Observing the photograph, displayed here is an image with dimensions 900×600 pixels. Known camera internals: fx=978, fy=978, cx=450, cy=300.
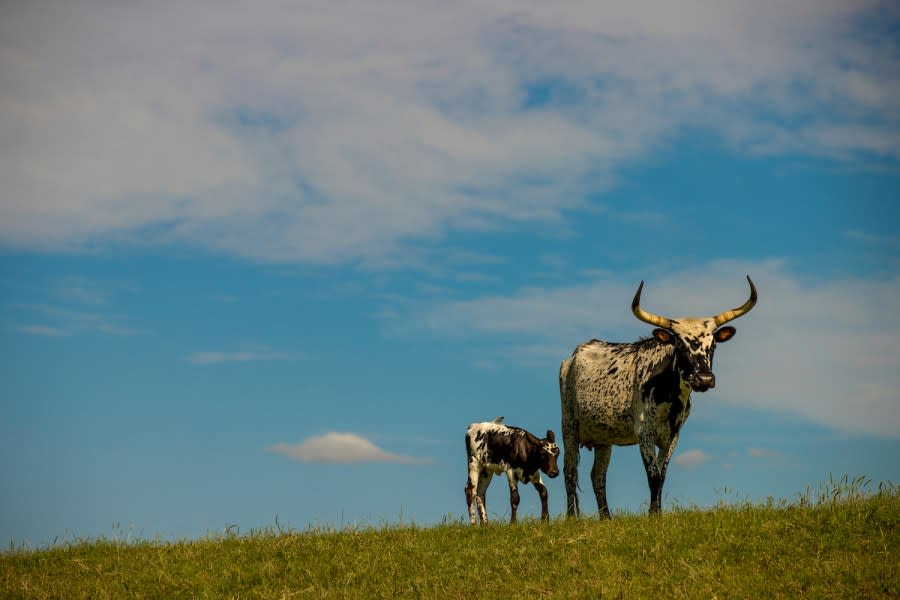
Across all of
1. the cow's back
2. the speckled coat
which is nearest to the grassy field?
the speckled coat

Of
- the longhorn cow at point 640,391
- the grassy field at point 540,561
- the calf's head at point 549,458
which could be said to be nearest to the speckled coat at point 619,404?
the longhorn cow at point 640,391

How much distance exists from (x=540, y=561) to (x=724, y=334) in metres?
6.17

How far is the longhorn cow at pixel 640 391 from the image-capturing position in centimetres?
1745

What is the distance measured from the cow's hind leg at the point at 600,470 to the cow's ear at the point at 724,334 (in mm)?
3927

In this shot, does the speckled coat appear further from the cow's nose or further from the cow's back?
the cow's nose

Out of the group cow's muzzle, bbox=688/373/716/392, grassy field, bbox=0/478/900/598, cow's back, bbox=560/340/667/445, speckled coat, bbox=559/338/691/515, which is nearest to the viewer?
grassy field, bbox=0/478/900/598

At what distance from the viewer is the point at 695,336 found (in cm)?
1745

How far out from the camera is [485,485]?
21.4m

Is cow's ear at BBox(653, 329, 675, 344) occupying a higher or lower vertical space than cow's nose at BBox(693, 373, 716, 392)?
higher

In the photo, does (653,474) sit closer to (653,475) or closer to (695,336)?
(653,475)

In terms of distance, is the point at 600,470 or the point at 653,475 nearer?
the point at 653,475

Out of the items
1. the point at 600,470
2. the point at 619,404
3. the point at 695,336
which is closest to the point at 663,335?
the point at 695,336

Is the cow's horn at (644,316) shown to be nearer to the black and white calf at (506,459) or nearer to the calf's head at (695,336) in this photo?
the calf's head at (695,336)

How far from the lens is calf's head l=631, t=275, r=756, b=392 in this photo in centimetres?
1706
